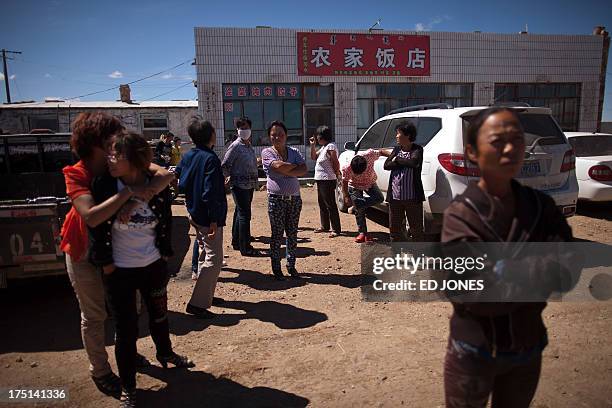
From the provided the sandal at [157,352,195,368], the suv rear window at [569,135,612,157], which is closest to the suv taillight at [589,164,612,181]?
the suv rear window at [569,135,612,157]

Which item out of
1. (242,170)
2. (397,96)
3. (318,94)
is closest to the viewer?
(242,170)

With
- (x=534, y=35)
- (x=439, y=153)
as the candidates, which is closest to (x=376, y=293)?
(x=439, y=153)

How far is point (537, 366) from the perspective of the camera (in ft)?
5.39

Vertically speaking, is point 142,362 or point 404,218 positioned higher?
point 404,218

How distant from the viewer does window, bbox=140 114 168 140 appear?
2327 centimetres

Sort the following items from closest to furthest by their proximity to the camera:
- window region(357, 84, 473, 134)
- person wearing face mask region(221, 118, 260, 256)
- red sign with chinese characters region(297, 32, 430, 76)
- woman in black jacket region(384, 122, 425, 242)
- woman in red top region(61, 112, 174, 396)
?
woman in red top region(61, 112, 174, 396) → woman in black jacket region(384, 122, 425, 242) → person wearing face mask region(221, 118, 260, 256) → red sign with chinese characters region(297, 32, 430, 76) → window region(357, 84, 473, 134)

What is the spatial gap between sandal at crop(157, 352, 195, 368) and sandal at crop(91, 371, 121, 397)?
337mm

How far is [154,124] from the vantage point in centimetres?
2342

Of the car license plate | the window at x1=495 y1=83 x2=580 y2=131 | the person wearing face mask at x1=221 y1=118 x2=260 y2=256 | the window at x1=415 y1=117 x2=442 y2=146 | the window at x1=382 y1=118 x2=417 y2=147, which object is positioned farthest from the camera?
the window at x1=495 y1=83 x2=580 y2=131

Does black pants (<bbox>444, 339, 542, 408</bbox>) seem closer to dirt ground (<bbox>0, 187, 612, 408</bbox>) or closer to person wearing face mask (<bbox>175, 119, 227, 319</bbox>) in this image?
dirt ground (<bbox>0, 187, 612, 408</bbox>)

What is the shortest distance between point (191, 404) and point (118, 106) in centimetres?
2391

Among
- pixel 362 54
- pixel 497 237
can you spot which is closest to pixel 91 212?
pixel 497 237

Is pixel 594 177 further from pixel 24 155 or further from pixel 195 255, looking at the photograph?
pixel 24 155

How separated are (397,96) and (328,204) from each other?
11374mm
